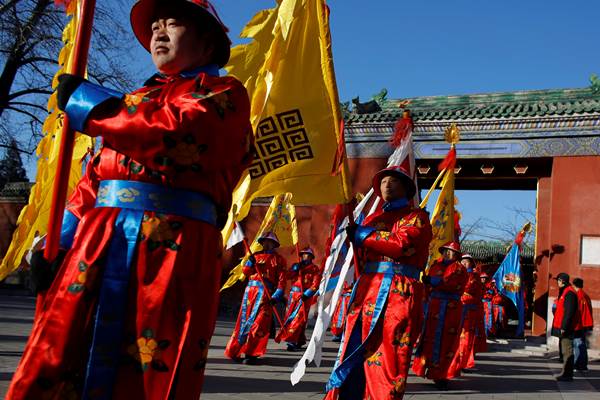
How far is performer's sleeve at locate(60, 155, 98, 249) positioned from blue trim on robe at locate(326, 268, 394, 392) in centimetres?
282

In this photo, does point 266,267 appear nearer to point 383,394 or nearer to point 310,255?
point 310,255

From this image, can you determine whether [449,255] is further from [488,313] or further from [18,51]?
[488,313]

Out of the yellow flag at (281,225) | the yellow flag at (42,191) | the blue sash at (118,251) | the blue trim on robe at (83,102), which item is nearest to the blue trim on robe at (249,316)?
the yellow flag at (281,225)

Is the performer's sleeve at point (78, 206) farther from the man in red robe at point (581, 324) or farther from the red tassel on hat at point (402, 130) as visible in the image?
the man in red robe at point (581, 324)

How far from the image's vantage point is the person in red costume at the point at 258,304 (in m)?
8.28

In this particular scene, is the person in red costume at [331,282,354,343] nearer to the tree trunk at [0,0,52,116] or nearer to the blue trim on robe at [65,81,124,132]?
the tree trunk at [0,0,52,116]

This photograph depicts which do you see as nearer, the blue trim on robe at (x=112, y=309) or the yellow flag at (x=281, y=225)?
the blue trim on robe at (x=112, y=309)

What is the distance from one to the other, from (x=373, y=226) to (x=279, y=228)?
471cm

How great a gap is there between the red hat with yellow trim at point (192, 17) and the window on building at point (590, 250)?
13.7m

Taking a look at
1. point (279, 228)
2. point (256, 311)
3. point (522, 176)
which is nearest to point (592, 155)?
point (522, 176)

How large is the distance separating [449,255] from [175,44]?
680 cm

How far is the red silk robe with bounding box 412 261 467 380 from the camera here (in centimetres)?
818

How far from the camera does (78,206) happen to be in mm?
2434

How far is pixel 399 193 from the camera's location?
17.3ft
